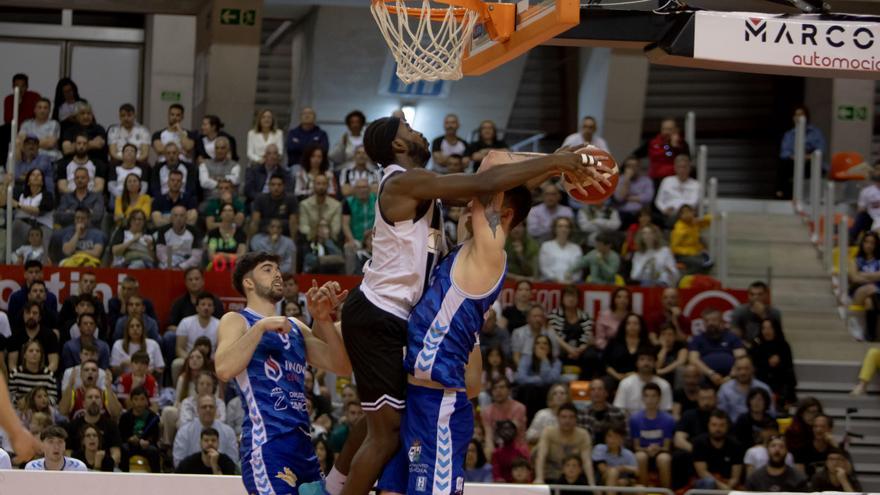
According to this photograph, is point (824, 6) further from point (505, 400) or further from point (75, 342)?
point (75, 342)

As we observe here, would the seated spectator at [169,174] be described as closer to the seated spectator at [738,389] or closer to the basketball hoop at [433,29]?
the seated spectator at [738,389]

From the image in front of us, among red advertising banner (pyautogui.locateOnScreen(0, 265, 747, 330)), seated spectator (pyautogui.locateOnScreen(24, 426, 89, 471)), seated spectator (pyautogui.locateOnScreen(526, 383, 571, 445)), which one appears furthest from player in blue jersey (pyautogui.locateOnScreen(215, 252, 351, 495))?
red advertising banner (pyautogui.locateOnScreen(0, 265, 747, 330))

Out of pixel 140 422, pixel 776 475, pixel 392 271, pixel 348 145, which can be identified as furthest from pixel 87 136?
pixel 392 271

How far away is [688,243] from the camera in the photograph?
16.2 meters

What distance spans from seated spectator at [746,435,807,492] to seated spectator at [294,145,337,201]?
17.9 ft

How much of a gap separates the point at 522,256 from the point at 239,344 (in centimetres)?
872

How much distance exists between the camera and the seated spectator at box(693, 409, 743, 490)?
1295cm

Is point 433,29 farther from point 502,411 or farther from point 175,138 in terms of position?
point 175,138

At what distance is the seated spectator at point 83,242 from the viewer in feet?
48.3

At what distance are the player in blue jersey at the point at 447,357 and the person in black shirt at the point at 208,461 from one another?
215 inches

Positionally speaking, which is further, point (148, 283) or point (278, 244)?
point (278, 244)

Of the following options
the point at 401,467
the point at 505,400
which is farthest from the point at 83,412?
the point at 401,467

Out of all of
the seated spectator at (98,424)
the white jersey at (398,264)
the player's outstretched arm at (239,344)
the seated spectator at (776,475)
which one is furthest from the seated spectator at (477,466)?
the white jersey at (398,264)

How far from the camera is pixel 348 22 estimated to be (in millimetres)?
21578
